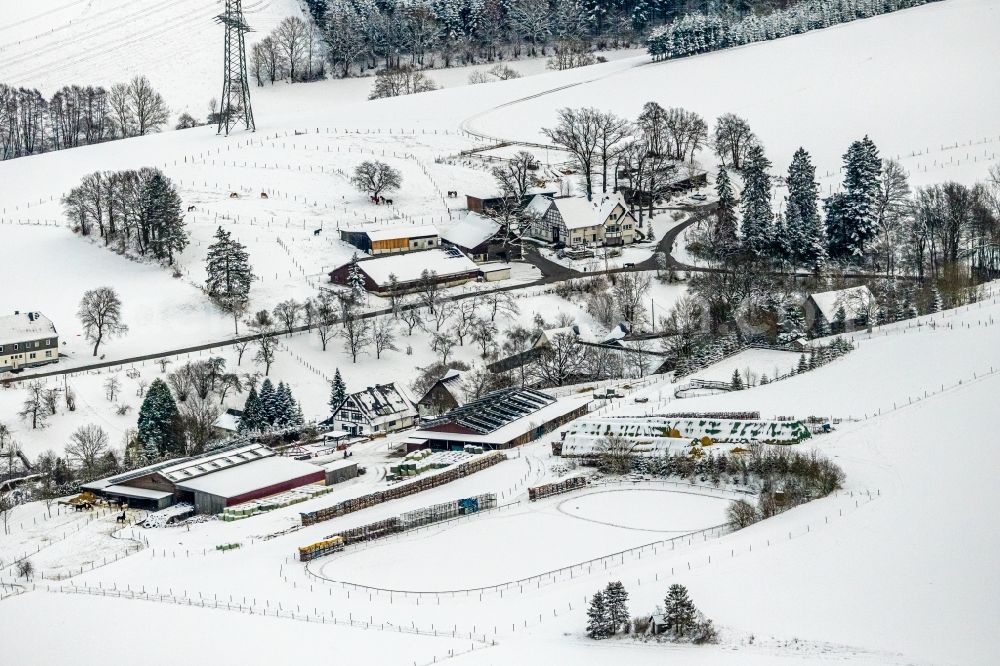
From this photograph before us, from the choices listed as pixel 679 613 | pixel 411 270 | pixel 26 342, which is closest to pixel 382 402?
pixel 411 270

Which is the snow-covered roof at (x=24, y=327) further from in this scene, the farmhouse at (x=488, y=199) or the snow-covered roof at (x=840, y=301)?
the snow-covered roof at (x=840, y=301)

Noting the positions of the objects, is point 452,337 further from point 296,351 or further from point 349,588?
point 349,588

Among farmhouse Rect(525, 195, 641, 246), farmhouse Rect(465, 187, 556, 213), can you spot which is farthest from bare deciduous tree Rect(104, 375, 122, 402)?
farmhouse Rect(525, 195, 641, 246)

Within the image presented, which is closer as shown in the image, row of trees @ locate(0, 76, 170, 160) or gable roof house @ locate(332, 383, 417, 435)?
gable roof house @ locate(332, 383, 417, 435)

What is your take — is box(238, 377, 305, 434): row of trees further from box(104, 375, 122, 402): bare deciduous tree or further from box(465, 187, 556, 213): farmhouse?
box(465, 187, 556, 213): farmhouse

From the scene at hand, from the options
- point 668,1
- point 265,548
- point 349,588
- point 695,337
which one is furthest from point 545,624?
point 668,1

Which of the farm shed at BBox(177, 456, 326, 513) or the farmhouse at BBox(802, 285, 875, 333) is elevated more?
the farmhouse at BBox(802, 285, 875, 333)
